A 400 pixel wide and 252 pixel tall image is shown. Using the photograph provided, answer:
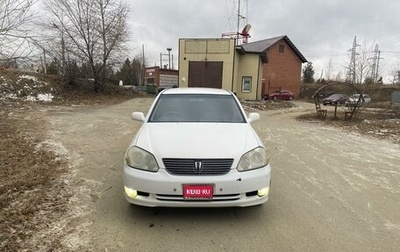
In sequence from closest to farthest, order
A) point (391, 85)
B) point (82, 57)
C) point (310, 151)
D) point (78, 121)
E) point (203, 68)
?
point (310, 151) → point (78, 121) → point (82, 57) → point (203, 68) → point (391, 85)

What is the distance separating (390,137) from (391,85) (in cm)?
3732

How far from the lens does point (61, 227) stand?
354cm

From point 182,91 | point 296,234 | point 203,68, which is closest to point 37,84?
point 203,68

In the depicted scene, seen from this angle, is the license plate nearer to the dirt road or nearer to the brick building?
the dirt road

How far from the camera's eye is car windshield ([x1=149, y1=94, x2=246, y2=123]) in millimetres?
4766

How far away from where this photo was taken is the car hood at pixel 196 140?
3598 mm

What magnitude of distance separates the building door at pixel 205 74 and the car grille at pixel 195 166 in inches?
991

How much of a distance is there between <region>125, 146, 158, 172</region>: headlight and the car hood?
59 millimetres

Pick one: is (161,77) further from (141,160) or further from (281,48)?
(141,160)

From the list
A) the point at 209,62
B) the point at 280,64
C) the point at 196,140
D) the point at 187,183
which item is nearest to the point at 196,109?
the point at 196,140

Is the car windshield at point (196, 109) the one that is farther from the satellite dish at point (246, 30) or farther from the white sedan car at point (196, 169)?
the satellite dish at point (246, 30)

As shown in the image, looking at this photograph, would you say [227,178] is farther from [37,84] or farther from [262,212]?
[37,84]

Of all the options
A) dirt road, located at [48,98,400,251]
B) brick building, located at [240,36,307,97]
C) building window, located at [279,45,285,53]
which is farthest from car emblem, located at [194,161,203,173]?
building window, located at [279,45,285,53]

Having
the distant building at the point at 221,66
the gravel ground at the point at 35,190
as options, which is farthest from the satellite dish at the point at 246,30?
the gravel ground at the point at 35,190
